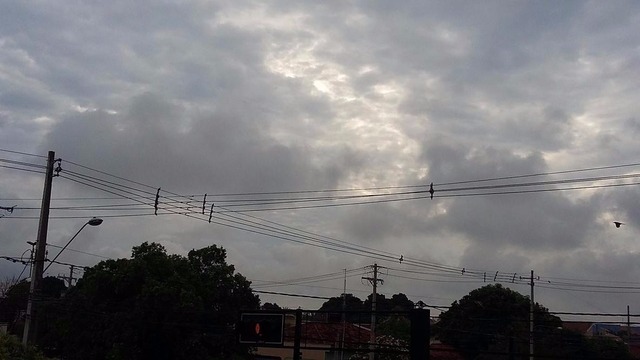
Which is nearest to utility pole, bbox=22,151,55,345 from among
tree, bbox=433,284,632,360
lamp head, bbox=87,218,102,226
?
lamp head, bbox=87,218,102,226

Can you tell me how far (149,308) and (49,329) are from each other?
1405 cm

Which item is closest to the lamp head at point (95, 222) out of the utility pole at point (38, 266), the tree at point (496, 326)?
the utility pole at point (38, 266)

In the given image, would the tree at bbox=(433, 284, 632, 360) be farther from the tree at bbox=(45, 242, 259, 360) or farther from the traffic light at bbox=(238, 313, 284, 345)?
the traffic light at bbox=(238, 313, 284, 345)

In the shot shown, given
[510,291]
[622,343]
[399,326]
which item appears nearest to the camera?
[622,343]

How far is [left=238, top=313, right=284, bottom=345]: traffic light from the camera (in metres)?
25.8

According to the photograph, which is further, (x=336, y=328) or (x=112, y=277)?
(x=336, y=328)

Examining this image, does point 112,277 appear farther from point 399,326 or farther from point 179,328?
point 399,326

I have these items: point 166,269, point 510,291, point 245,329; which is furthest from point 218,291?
point 510,291

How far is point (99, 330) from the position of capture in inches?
1903

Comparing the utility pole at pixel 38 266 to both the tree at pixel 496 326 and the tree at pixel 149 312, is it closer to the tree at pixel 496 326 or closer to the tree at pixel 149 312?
the tree at pixel 149 312

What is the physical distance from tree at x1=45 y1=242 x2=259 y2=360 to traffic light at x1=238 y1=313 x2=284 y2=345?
21310 millimetres

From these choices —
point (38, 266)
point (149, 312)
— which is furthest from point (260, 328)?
point (149, 312)

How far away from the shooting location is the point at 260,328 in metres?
26.1

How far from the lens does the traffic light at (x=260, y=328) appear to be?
84.6 ft
